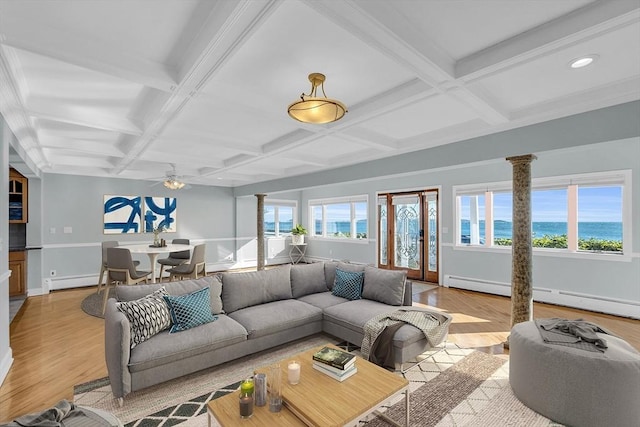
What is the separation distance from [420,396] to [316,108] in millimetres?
2393

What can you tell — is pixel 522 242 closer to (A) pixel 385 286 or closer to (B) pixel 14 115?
(A) pixel 385 286

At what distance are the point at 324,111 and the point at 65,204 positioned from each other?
6.60m

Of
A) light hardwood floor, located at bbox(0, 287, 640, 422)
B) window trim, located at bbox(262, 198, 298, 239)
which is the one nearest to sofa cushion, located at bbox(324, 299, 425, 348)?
light hardwood floor, located at bbox(0, 287, 640, 422)

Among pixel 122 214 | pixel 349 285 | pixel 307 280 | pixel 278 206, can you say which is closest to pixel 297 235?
pixel 278 206

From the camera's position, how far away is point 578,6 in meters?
1.55

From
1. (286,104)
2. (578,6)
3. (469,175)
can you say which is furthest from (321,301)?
(469,175)

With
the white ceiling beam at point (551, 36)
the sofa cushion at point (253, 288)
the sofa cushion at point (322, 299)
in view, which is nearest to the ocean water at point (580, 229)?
the sofa cushion at point (322, 299)

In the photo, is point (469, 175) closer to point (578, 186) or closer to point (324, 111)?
point (578, 186)

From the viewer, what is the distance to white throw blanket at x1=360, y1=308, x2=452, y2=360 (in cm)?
286

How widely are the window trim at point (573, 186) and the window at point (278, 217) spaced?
5.37 meters

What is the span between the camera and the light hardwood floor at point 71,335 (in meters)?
2.50

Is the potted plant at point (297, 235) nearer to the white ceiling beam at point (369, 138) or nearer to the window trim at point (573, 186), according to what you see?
the window trim at point (573, 186)

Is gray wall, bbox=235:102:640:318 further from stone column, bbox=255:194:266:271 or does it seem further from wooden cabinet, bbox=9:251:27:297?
wooden cabinet, bbox=9:251:27:297

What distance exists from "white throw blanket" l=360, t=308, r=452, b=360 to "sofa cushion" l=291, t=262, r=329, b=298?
49.0 inches
